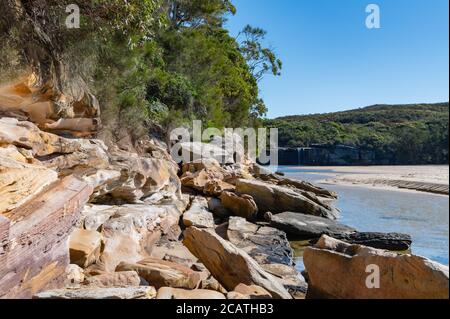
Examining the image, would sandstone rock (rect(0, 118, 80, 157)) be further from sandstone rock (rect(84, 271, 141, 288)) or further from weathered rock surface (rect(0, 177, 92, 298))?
sandstone rock (rect(84, 271, 141, 288))

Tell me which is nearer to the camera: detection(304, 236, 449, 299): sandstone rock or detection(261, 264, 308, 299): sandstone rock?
detection(304, 236, 449, 299): sandstone rock

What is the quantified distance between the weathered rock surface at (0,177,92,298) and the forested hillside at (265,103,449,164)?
44.4 meters

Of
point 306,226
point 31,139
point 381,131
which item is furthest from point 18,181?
point 381,131

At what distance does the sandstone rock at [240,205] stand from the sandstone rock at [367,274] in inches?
252

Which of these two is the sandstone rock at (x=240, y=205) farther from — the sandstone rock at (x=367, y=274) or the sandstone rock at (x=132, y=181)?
the sandstone rock at (x=367, y=274)

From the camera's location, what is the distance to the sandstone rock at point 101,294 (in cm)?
304

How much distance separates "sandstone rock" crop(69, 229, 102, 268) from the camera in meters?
4.53

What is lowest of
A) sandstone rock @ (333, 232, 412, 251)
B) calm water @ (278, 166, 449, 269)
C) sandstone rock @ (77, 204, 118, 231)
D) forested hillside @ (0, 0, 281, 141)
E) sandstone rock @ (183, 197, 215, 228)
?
calm water @ (278, 166, 449, 269)

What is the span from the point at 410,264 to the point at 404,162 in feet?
175

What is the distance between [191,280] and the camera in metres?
4.11

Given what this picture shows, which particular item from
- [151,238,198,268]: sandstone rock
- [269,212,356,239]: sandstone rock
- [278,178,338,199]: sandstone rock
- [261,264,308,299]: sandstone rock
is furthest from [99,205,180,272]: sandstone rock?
[278,178,338,199]: sandstone rock

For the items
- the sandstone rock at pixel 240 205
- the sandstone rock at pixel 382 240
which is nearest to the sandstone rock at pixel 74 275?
the sandstone rock at pixel 382 240
